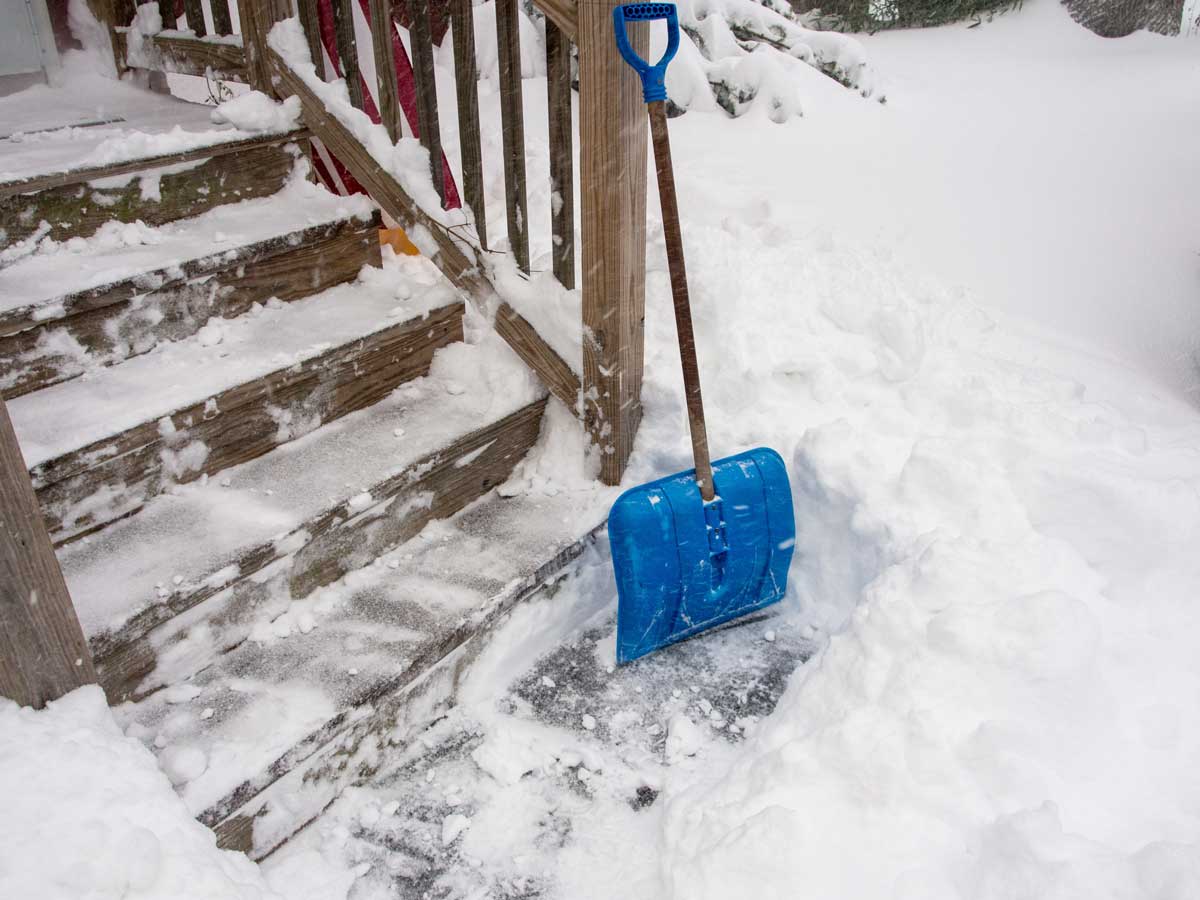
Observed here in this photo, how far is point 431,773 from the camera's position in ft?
6.70

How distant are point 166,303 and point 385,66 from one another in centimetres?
90

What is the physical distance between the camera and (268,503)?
2160 mm

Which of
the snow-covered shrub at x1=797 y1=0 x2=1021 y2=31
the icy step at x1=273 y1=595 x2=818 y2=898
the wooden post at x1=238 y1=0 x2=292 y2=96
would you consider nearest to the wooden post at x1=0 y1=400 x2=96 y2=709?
the icy step at x1=273 y1=595 x2=818 y2=898

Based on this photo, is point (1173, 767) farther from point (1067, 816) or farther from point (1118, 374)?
point (1118, 374)

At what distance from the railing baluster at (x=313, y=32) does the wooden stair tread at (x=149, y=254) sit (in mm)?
329

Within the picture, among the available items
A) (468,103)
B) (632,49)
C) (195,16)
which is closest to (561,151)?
(468,103)

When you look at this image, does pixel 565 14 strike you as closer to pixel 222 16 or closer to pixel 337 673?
pixel 222 16

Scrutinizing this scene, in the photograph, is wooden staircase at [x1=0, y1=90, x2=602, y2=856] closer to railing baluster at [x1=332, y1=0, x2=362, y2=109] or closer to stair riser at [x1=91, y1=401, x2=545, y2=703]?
stair riser at [x1=91, y1=401, x2=545, y2=703]

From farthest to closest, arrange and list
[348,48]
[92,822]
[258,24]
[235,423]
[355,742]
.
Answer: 1. [258,24]
2. [348,48]
3. [235,423]
4. [355,742]
5. [92,822]

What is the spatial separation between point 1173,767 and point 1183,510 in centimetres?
72

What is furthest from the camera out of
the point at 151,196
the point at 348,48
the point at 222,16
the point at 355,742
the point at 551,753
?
the point at 222,16

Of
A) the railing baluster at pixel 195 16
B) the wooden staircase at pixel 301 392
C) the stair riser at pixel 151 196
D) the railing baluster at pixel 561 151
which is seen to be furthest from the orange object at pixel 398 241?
the railing baluster at pixel 195 16

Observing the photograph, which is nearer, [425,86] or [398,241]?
[425,86]

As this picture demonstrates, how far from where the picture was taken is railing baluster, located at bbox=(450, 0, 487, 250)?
2348mm
